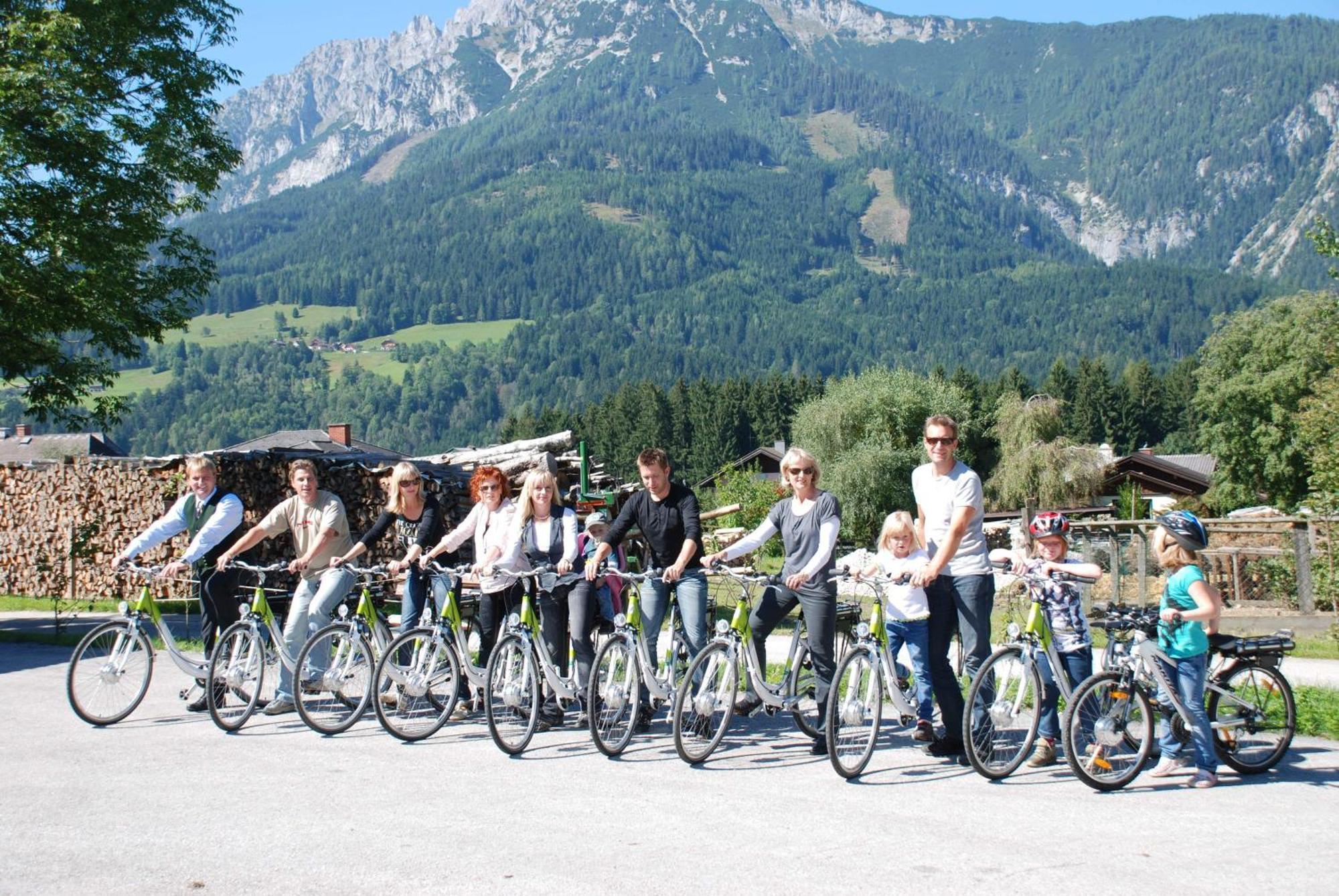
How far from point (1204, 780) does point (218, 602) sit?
698 centimetres

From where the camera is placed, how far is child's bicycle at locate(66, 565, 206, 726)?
9.21m

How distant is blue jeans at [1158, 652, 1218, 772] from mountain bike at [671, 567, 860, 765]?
193 centimetres

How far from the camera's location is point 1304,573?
16.7 meters

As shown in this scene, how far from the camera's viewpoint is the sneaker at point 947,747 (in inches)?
306

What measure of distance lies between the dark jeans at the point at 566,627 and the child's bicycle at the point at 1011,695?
268cm

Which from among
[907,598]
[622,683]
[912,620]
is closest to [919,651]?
[912,620]

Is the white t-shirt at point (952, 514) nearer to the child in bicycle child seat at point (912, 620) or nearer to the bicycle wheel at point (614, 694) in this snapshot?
the child in bicycle child seat at point (912, 620)

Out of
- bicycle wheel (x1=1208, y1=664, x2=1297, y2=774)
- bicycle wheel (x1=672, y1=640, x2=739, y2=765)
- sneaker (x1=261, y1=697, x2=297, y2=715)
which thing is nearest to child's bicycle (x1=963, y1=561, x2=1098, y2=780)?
bicycle wheel (x1=1208, y1=664, x2=1297, y2=774)

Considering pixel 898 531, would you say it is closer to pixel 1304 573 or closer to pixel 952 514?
pixel 952 514

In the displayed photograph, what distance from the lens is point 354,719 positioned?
8781 millimetres

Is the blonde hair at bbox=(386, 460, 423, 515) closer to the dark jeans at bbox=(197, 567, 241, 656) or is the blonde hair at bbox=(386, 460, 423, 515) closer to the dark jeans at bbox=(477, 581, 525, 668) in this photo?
the dark jeans at bbox=(477, 581, 525, 668)

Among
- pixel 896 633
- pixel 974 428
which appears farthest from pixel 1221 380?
pixel 896 633

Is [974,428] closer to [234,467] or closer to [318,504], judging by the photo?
[234,467]

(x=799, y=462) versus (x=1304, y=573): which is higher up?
(x=799, y=462)
